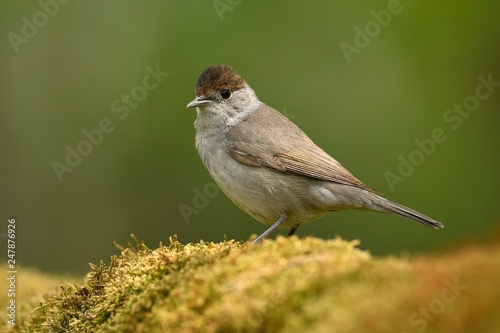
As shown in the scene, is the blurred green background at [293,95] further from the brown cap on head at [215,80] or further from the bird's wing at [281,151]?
the bird's wing at [281,151]

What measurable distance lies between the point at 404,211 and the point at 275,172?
1075 millimetres

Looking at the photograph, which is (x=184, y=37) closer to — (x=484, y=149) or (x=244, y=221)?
(x=244, y=221)

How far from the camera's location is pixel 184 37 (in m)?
8.73

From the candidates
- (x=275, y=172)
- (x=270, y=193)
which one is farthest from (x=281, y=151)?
(x=270, y=193)

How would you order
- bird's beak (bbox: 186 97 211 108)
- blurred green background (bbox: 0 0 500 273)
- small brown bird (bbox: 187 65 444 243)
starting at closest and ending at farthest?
small brown bird (bbox: 187 65 444 243)
bird's beak (bbox: 186 97 211 108)
blurred green background (bbox: 0 0 500 273)

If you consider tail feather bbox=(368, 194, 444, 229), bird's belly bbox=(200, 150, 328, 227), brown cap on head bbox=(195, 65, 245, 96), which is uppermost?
brown cap on head bbox=(195, 65, 245, 96)

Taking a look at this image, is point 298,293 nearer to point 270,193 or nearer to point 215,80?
point 270,193

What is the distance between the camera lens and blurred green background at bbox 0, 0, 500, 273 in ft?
28.3

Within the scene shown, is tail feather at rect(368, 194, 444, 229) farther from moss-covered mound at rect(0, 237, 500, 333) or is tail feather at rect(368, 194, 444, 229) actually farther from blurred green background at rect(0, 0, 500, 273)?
blurred green background at rect(0, 0, 500, 273)

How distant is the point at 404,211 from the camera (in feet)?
15.6

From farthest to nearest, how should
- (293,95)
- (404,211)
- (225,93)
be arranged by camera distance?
1. (293,95)
2. (225,93)
3. (404,211)

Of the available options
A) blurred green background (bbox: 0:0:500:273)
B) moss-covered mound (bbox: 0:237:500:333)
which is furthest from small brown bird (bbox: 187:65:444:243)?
blurred green background (bbox: 0:0:500:273)

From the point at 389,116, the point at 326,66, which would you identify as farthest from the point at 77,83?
the point at 389,116

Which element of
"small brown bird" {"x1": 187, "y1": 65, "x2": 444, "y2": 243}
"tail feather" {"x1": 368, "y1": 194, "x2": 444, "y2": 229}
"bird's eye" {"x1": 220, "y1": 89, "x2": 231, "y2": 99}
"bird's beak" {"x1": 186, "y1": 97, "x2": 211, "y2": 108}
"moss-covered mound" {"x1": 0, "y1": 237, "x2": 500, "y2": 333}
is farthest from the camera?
"bird's eye" {"x1": 220, "y1": 89, "x2": 231, "y2": 99}
